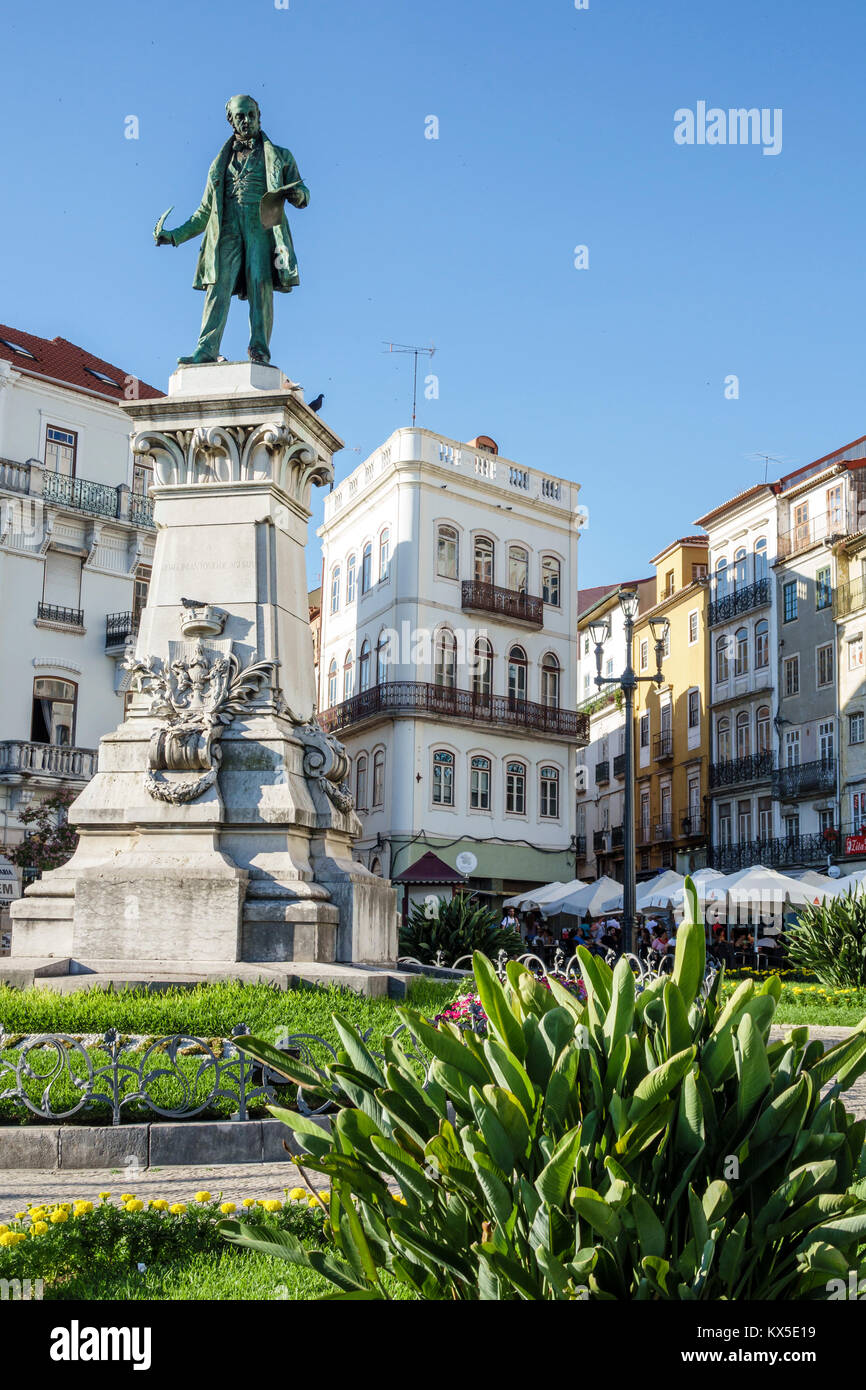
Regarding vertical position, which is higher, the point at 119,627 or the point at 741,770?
the point at 119,627

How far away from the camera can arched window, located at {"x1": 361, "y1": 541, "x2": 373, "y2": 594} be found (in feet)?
149

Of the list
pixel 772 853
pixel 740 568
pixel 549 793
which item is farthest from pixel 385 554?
pixel 772 853

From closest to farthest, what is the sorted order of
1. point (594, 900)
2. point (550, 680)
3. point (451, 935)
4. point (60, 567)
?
point (451, 935)
point (594, 900)
point (60, 567)
point (550, 680)

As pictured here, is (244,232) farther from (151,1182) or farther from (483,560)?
(483,560)

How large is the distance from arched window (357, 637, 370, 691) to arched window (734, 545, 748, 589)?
14.6 metres

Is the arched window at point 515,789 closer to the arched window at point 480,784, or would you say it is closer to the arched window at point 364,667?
the arched window at point 480,784

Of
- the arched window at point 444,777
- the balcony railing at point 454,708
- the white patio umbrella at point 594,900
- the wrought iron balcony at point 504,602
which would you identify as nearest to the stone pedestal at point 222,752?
the white patio umbrella at point 594,900

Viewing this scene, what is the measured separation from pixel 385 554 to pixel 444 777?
25.1 ft

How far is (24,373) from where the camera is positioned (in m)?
37.5

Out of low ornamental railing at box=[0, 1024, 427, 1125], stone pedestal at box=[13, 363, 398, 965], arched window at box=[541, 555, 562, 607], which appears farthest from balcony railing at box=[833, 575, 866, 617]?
low ornamental railing at box=[0, 1024, 427, 1125]

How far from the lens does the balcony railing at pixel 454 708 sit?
4141 centimetres

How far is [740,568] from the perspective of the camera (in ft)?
165
